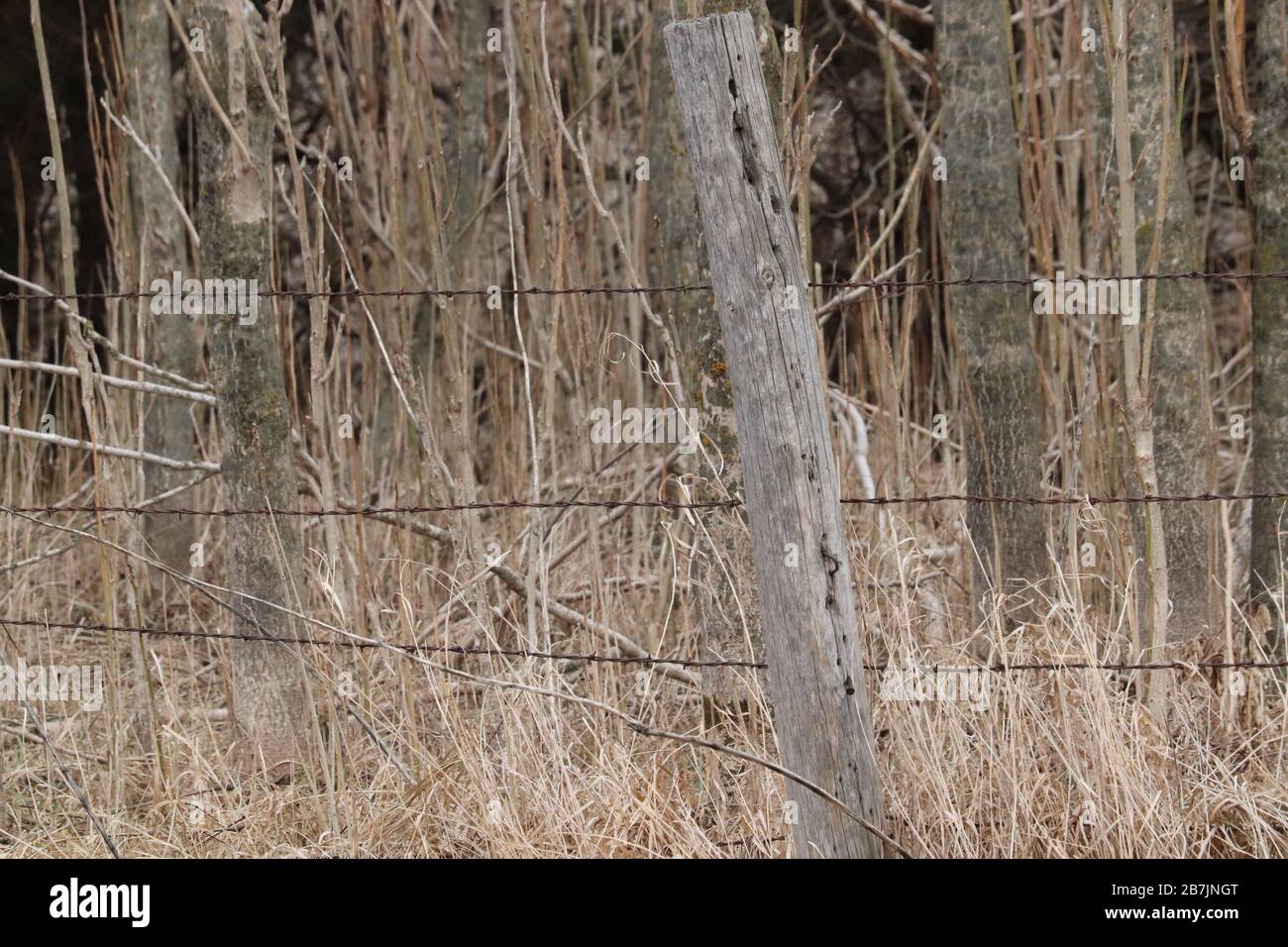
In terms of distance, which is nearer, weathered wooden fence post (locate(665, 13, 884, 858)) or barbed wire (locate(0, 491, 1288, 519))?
weathered wooden fence post (locate(665, 13, 884, 858))

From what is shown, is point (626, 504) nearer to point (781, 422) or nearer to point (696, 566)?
point (781, 422)

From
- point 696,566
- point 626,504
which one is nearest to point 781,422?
point 626,504

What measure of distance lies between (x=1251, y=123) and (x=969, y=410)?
885mm

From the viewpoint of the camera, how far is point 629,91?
6.41 metres

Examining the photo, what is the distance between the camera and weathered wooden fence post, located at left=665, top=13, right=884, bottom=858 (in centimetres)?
196

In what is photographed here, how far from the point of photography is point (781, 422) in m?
1.97

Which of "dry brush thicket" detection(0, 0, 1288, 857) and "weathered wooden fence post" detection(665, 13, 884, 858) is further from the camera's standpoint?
"dry brush thicket" detection(0, 0, 1288, 857)

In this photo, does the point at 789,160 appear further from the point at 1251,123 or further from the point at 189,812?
the point at 189,812

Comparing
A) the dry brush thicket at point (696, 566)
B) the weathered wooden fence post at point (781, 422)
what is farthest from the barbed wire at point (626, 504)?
the weathered wooden fence post at point (781, 422)

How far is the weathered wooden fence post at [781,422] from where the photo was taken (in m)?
1.96

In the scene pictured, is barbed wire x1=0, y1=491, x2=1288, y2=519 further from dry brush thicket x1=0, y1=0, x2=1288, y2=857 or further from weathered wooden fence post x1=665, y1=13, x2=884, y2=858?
weathered wooden fence post x1=665, y1=13, x2=884, y2=858

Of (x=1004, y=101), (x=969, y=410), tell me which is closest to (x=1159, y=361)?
(x=969, y=410)

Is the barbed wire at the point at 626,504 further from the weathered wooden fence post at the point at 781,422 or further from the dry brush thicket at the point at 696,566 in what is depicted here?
the weathered wooden fence post at the point at 781,422

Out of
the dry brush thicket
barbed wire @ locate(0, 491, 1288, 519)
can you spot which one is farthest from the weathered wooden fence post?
barbed wire @ locate(0, 491, 1288, 519)
